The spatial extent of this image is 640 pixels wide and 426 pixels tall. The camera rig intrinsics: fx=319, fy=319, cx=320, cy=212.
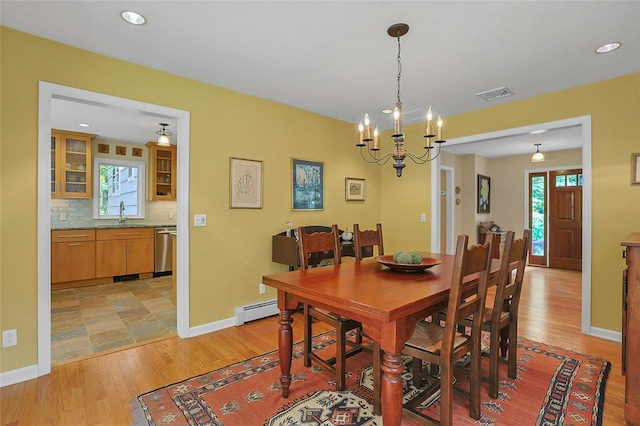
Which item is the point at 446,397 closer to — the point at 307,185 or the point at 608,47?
the point at 608,47

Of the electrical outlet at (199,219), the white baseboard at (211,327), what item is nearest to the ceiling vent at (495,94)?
the electrical outlet at (199,219)

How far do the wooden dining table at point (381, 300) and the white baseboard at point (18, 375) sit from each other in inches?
71.3

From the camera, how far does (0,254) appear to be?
217 centimetres

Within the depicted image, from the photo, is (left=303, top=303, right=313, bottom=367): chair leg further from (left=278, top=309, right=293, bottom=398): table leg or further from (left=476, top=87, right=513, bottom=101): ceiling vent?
(left=476, top=87, right=513, bottom=101): ceiling vent

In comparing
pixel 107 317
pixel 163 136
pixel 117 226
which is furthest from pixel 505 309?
pixel 117 226

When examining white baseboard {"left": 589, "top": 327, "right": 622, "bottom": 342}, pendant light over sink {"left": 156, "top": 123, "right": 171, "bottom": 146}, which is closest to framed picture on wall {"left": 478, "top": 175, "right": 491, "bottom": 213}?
white baseboard {"left": 589, "top": 327, "right": 622, "bottom": 342}

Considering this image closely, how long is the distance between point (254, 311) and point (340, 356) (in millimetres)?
1622

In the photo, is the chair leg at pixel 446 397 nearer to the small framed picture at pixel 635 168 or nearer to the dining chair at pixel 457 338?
the dining chair at pixel 457 338

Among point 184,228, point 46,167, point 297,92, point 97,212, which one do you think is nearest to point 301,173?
point 297,92

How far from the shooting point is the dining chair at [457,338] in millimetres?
1479

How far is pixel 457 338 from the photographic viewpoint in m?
1.75

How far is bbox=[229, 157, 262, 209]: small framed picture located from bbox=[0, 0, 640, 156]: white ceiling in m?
0.76

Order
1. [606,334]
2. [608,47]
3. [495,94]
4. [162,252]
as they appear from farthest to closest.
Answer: [162,252], [495,94], [606,334], [608,47]

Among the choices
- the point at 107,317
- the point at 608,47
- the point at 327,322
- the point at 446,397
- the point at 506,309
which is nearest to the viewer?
the point at 446,397
